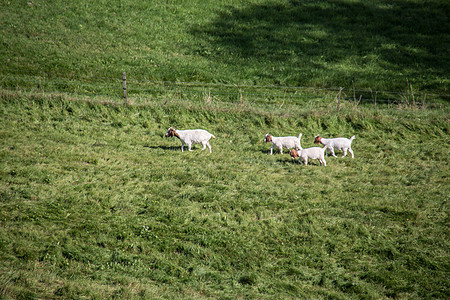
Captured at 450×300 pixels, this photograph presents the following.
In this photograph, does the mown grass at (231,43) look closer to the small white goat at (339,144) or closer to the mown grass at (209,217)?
the mown grass at (209,217)

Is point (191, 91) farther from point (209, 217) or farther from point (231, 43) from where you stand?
point (209, 217)

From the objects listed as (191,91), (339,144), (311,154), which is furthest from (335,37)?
(311,154)

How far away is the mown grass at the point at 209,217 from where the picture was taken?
7949 mm

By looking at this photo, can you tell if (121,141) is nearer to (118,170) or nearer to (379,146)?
(118,170)

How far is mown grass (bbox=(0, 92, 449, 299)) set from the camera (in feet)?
26.1

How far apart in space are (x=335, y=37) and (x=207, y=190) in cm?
2707

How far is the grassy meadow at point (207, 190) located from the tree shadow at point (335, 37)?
5.63ft

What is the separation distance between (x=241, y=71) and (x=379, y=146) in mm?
13926

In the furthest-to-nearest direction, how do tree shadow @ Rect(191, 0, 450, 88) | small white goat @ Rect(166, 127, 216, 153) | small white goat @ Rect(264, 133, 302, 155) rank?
1. tree shadow @ Rect(191, 0, 450, 88)
2. small white goat @ Rect(264, 133, 302, 155)
3. small white goat @ Rect(166, 127, 216, 153)

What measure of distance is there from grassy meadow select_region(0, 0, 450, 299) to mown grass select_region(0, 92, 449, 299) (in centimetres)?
4

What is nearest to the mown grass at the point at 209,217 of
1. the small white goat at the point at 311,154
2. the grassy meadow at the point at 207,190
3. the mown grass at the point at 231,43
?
the grassy meadow at the point at 207,190

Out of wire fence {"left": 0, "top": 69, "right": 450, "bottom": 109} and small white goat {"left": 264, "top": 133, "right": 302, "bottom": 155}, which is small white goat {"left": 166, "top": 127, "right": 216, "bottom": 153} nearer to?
small white goat {"left": 264, "top": 133, "right": 302, "bottom": 155}

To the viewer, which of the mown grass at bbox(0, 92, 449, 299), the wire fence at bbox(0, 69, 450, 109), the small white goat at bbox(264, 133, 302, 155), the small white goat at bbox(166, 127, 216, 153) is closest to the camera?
the mown grass at bbox(0, 92, 449, 299)

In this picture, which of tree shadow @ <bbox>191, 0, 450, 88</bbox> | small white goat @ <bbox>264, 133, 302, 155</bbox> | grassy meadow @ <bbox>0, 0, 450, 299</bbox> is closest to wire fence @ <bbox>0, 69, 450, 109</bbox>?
grassy meadow @ <bbox>0, 0, 450, 299</bbox>
